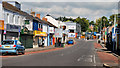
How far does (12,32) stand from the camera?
104ft

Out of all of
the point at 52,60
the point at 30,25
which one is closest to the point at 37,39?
the point at 30,25

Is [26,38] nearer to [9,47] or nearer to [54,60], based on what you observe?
[9,47]

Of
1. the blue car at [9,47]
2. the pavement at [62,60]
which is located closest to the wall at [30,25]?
the pavement at [62,60]

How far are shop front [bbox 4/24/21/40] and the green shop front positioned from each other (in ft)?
5.03

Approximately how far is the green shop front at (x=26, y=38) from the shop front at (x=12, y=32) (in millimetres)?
1532

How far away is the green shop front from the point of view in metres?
35.6

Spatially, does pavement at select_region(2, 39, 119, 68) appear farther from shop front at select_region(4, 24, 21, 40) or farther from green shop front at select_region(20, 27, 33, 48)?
green shop front at select_region(20, 27, 33, 48)

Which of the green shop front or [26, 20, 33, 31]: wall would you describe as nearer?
the green shop front

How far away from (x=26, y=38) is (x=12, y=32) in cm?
598

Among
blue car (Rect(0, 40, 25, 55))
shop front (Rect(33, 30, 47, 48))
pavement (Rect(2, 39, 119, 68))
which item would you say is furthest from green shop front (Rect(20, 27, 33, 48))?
blue car (Rect(0, 40, 25, 55))

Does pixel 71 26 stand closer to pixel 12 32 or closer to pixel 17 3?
pixel 17 3

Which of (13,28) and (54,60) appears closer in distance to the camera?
(54,60)

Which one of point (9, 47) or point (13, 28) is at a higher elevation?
point (13, 28)

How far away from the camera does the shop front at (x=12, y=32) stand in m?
29.4
